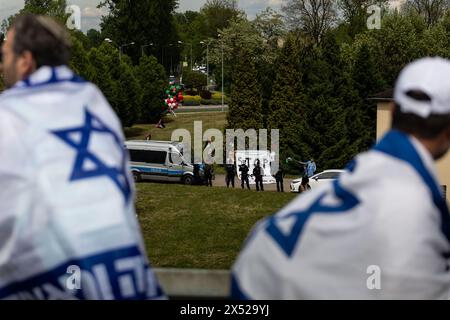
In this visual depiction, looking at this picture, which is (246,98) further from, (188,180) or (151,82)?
(151,82)

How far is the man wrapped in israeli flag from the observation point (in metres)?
1.67

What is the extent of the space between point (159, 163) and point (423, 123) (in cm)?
3073

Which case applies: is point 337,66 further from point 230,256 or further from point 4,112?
point 4,112

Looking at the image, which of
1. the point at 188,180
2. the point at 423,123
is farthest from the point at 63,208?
the point at 188,180

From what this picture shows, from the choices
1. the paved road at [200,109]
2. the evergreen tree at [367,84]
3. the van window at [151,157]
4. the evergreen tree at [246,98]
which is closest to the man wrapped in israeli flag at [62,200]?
the van window at [151,157]

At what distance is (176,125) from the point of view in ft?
185

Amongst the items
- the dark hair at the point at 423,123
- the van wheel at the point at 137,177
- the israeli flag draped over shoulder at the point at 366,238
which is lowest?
the van wheel at the point at 137,177

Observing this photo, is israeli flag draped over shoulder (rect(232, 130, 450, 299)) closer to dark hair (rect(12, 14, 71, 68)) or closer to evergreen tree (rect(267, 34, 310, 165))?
dark hair (rect(12, 14, 71, 68))

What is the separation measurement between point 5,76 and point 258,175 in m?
25.8

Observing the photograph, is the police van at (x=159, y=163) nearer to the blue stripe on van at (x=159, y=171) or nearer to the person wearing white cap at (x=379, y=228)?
the blue stripe on van at (x=159, y=171)

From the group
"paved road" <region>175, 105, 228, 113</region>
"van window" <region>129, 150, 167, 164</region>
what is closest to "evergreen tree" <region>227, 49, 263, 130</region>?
"van window" <region>129, 150, 167, 164</region>

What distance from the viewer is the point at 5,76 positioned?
2012mm

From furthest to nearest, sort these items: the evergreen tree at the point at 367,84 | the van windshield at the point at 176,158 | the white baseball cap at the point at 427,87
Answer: the evergreen tree at the point at 367,84 → the van windshield at the point at 176,158 → the white baseball cap at the point at 427,87

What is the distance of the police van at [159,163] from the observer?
32.2 metres
